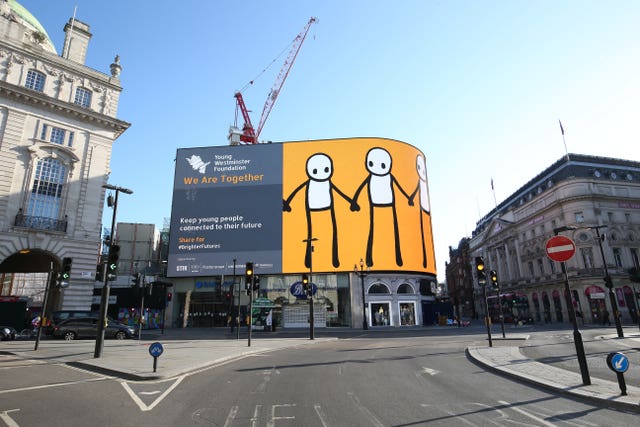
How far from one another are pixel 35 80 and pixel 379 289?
1659 inches

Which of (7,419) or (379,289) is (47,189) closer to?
(7,419)

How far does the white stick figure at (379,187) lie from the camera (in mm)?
48531

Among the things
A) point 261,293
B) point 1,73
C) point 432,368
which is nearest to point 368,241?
point 261,293

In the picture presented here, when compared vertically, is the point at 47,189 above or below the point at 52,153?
below

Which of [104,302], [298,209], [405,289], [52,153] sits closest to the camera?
[104,302]

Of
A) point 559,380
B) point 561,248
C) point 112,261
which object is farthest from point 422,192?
point 559,380

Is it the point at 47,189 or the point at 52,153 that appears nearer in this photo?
the point at 47,189

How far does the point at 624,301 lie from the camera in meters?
51.3

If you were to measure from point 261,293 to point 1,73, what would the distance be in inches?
1326

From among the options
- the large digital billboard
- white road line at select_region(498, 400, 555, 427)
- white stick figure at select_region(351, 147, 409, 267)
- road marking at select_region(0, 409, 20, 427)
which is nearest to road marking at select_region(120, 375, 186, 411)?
road marking at select_region(0, 409, 20, 427)

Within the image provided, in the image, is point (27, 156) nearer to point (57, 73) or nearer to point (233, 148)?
point (57, 73)

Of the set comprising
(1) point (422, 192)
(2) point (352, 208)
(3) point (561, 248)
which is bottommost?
(3) point (561, 248)

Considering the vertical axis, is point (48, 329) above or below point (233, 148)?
below

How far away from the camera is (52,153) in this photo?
33156 millimetres
